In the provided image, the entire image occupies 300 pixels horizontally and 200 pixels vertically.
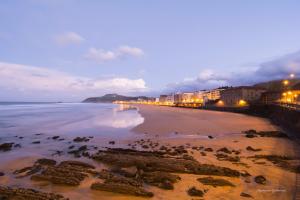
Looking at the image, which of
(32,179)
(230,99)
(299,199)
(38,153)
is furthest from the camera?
(230,99)

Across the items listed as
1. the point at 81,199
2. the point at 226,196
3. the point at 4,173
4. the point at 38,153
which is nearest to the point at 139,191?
the point at 81,199

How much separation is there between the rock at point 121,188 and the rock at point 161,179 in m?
0.86

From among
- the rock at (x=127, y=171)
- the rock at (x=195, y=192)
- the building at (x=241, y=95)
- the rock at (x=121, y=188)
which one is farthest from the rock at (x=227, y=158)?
the building at (x=241, y=95)

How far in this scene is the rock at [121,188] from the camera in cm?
814

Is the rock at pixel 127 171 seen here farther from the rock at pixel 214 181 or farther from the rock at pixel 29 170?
the rock at pixel 29 170

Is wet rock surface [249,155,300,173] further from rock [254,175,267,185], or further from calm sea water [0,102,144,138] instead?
calm sea water [0,102,144,138]

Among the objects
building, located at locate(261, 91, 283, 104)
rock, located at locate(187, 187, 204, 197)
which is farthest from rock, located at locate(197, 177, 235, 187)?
building, located at locate(261, 91, 283, 104)

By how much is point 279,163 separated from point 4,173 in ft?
42.8

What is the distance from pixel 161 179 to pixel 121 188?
168cm

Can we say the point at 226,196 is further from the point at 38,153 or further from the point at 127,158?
the point at 38,153

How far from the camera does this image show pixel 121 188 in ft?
27.7

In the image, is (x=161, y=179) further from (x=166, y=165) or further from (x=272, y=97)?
(x=272, y=97)

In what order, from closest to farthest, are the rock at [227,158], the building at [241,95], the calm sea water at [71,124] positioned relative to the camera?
1. the rock at [227,158]
2. the calm sea water at [71,124]
3. the building at [241,95]

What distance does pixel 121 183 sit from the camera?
8789 millimetres
